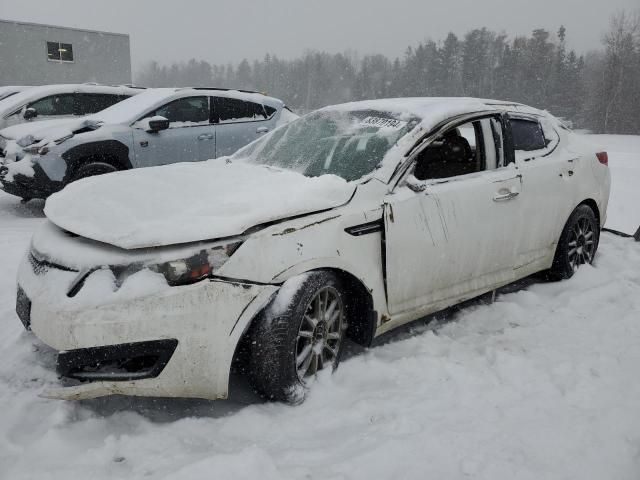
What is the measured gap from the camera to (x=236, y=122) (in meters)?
7.82

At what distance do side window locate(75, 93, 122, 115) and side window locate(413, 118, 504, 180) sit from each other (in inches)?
277

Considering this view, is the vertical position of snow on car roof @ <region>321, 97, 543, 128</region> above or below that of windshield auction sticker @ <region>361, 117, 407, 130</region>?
above

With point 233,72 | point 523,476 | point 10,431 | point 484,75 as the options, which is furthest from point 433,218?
point 233,72

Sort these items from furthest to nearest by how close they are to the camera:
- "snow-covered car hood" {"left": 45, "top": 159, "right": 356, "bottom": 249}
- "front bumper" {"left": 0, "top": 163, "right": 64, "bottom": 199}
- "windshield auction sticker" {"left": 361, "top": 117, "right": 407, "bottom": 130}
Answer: "front bumper" {"left": 0, "top": 163, "right": 64, "bottom": 199} → "windshield auction sticker" {"left": 361, "top": 117, "right": 407, "bottom": 130} → "snow-covered car hood" {"left": 45, "top": 159, "right": 356, "bottom": 249}

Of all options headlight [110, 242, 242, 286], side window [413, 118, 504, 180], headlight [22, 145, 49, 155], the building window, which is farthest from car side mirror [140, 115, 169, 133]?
the building window

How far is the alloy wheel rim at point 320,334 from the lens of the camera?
9.28 ft

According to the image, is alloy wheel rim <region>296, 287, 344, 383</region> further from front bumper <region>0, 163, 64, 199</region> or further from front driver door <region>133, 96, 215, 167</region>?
front bumper <region>0, 163, 64, 199</region>

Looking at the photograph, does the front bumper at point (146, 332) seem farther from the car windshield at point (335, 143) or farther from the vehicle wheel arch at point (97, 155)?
the vehicle wheel arch at point (97, 155)

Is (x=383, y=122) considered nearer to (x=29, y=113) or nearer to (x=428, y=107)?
(x=428, y=107)

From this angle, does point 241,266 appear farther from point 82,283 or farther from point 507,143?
point 507,143

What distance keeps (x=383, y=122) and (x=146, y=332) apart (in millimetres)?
2061

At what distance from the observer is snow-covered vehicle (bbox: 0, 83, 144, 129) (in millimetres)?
9105

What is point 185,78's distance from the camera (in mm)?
141000

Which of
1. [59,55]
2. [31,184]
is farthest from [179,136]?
[59,55]
